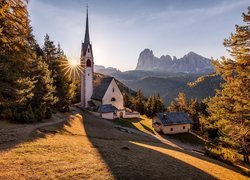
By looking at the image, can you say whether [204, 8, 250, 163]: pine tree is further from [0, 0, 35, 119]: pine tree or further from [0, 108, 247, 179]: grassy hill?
[0, 0, 35, 119]: pine tree

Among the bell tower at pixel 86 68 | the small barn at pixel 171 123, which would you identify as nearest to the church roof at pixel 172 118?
A: the small barn at pixel 171 123

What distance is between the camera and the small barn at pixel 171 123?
4510cm

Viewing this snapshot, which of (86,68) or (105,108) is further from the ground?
(86,68)

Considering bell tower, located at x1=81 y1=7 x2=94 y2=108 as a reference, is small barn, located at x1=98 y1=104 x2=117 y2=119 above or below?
below

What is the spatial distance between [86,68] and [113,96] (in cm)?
1002

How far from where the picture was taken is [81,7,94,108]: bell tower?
5044 cm

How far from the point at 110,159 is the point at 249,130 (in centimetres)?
1061

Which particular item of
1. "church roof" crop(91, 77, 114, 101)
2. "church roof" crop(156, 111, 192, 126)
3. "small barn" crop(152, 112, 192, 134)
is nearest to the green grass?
"small barn" crop(152, 112, 192, 134)

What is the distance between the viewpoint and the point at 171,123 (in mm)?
45344

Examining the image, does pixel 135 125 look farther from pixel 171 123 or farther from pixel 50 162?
pixel 50 162

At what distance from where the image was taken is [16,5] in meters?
11.8

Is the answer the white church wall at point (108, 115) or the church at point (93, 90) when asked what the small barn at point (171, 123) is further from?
the white church wall at point (108, 115)

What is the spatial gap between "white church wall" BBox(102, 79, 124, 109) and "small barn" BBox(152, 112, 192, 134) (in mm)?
10690

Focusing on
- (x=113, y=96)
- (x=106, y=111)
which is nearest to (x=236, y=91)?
(x=106, y=111)
